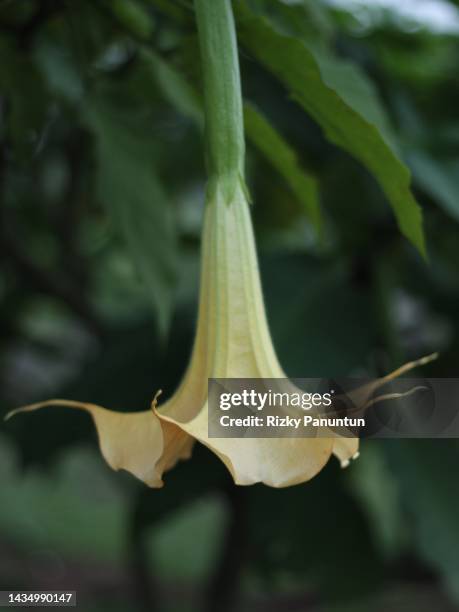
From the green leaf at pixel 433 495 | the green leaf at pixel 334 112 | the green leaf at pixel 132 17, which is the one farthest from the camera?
A: the green leaf at pixel 433 495

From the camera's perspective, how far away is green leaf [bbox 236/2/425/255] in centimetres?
48

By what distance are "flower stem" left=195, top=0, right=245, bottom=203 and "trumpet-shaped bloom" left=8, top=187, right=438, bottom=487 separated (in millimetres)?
26

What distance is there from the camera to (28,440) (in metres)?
0.93

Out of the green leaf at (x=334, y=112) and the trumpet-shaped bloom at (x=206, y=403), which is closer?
the trumpet-shaped bloom at (x=206, y=403)

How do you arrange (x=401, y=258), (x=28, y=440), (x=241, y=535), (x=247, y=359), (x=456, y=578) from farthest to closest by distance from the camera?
1. (x=241, y=535)
2. (x=401, y=258)
3. (x=28, y=440)
4. (x=456, y=578)
5. (x=247, y=359)

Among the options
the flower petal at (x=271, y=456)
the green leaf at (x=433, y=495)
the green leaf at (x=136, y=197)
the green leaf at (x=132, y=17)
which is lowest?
the green leaf at (x=433, y=495)

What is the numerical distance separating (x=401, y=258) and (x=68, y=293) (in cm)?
44

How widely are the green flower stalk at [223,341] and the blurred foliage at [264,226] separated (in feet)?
0.30

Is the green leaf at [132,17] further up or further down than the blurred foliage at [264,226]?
further up

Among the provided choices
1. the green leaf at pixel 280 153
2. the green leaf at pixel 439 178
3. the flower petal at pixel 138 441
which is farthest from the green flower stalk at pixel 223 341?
the green leaf at pixel 439 178

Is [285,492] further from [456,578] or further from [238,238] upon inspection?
[238,238]

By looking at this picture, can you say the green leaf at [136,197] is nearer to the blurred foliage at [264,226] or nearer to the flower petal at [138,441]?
the blurred foliage at [264,226]

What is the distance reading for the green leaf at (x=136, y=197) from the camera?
666 mm

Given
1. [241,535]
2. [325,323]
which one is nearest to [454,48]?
[325,323]
